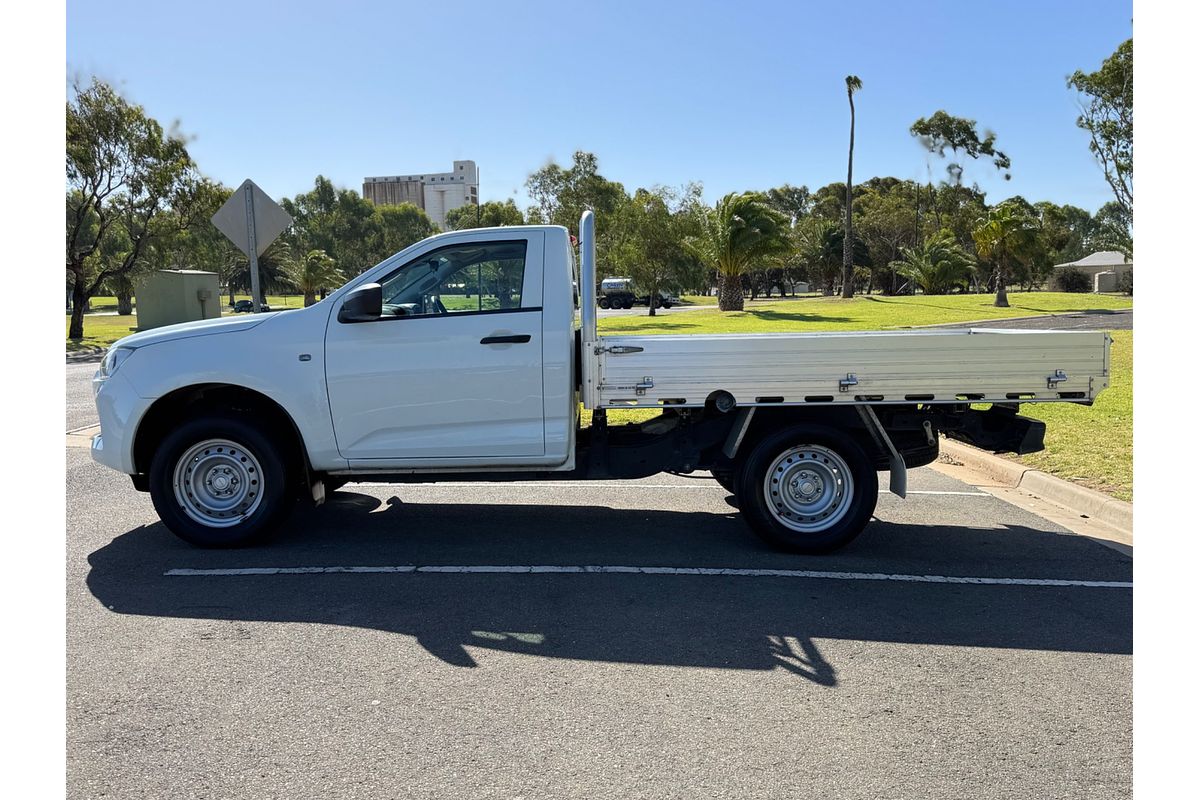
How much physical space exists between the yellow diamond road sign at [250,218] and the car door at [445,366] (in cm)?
547

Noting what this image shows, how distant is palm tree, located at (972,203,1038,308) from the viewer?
46.1m

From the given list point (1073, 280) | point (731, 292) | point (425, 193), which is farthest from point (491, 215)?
point (425, 193)

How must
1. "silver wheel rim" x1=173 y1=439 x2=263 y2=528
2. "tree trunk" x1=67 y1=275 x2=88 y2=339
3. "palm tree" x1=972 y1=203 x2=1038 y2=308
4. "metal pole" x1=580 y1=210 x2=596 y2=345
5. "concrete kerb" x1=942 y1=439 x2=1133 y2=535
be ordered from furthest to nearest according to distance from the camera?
"palm tree" x1=972 y1=203 x2=1038 y2=308, "tree trunk" x1=67 y1=275 x2=88 y2=339, "concrete kerb" x1=942 y1=439 x2=1133 y2=535, "silver wheel rim" x1=173 y1=439 x2=263 y2=528, "metal pole" x1=580 y1=210 x2=596 y2=345

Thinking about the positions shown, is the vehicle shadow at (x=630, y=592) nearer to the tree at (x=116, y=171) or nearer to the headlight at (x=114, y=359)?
the headlight at (x=114, y=359)

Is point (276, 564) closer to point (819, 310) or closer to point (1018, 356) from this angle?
point (1018, 356)

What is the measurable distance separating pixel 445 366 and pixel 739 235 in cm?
3276

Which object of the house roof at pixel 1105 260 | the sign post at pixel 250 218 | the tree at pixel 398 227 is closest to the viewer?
the sign post at pixel 250 218

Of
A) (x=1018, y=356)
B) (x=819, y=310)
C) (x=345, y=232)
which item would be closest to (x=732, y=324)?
(x=819, y=310)

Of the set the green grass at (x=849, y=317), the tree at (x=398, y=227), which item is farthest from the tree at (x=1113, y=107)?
the tree at (x=398, y=227)

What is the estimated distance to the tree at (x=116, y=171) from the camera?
31016mm

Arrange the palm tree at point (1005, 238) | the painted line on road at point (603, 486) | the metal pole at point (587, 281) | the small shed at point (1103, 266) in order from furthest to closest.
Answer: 1. the small shed at point (1103, 266)
2. the palm tree at point (1005, 238)
3. the painted line on road at point (603, 486)
4. the metal pole at point (587, 281)

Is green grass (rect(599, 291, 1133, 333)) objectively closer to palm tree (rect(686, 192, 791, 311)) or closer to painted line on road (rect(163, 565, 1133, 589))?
palm tree (rect(686, 192, 791, 311))

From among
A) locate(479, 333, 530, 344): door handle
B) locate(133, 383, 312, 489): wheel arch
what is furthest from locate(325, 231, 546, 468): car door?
locate(133, 383, 312, 489): wheel arch

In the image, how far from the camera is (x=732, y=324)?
31125 millimetres
